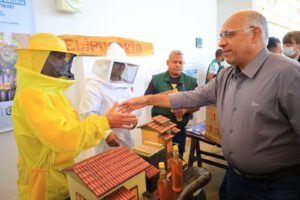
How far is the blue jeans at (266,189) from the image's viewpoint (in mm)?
1226

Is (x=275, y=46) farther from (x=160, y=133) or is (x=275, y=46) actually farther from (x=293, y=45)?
(x=160, y=133)

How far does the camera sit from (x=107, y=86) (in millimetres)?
1980

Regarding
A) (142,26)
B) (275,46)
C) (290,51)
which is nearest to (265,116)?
(275,46)

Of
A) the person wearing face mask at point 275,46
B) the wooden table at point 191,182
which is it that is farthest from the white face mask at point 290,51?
the wooden table at point 191,182

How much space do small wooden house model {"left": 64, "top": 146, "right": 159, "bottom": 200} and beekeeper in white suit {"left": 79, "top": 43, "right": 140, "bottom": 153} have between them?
0.86m

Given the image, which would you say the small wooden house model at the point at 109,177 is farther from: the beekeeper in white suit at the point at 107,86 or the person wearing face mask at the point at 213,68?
the person wearing face mask at the point at 213,68

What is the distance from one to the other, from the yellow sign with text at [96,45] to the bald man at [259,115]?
1592mm

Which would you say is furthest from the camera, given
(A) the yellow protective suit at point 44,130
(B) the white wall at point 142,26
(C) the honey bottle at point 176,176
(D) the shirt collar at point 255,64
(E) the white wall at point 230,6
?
(E) the white wall at point 230,6

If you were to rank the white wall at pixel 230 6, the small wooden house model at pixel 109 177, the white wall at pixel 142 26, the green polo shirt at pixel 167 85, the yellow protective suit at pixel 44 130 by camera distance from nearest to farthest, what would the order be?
the small wooden house model at pixel 109 177 → the yellow protective suit at pixel 44 130 → the white wall at pixel 142 26 → the green polo shirt at pixel 167 85 → the white wall at pixel 230 6

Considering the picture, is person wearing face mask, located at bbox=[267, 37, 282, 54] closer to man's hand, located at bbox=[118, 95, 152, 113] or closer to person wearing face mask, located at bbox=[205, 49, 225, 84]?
person wearing face mask, located at bbox=[205, 49, 225, 84]

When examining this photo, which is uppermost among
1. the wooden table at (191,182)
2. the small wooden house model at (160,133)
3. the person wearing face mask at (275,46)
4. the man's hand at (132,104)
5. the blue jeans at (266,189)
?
the person wearing face mask at (275,46)

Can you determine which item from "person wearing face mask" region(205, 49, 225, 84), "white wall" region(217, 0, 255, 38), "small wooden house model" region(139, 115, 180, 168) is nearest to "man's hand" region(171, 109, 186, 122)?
"small wooden house model" region(139, 115, 180, 168)

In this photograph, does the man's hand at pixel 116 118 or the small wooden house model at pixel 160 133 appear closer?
the man's hand at pixel 116 118

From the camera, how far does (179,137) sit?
260 centimetres
